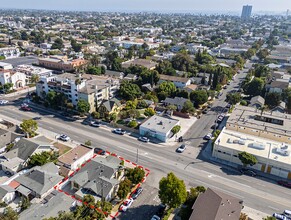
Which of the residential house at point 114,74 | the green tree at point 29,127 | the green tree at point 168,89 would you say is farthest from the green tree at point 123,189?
the residential house at point 114,74

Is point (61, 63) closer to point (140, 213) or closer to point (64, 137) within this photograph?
point (64, 137)

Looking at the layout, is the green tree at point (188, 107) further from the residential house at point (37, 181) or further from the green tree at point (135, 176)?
the residential house at point (37, 181)

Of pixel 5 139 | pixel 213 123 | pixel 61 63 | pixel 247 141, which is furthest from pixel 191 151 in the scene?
pixel 61 63

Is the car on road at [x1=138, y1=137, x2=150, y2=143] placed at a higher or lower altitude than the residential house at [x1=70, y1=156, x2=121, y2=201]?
lower

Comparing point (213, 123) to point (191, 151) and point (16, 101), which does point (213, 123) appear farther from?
point (16, 101)

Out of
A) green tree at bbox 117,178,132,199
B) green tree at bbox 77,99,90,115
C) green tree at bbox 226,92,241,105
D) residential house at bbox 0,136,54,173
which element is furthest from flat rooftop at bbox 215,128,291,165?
residential house at bbox 0,136,54,173

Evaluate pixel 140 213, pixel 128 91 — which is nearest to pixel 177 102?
pixel 128 91

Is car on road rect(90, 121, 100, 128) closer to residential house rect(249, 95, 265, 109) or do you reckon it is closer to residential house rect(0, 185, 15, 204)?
residential house rect(0, 185, 15, 204)
